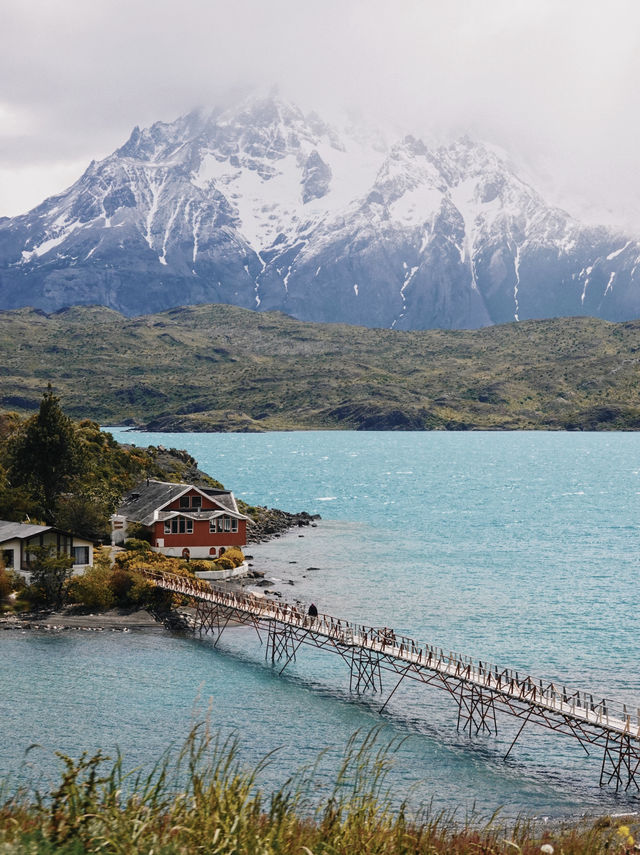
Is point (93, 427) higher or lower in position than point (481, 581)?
higher

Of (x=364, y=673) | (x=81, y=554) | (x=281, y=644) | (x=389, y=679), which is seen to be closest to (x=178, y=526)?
(x=81, y=554)

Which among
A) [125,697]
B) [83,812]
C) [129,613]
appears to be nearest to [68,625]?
[129,613]

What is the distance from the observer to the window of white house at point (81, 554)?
3078 inches

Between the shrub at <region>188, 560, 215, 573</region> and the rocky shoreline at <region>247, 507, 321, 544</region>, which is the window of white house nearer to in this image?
the shrub at <region>188, 560, 215, 573</region>

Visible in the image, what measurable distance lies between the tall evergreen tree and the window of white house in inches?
637

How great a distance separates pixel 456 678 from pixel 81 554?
40.1 metres

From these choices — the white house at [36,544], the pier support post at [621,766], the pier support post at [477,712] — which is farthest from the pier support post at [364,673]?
the white house at [36,544]

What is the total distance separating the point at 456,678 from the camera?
50.3 m

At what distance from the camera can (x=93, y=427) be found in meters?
130

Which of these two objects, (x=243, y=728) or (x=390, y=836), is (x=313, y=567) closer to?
(x=243, y=728)

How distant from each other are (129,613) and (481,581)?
38984mm

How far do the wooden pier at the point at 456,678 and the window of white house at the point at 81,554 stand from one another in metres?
5.49

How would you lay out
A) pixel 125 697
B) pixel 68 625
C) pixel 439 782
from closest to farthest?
pixel 439 782 → pixel 125 697 → pixel 68 625

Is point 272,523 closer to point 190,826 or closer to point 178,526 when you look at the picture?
point 178,526
